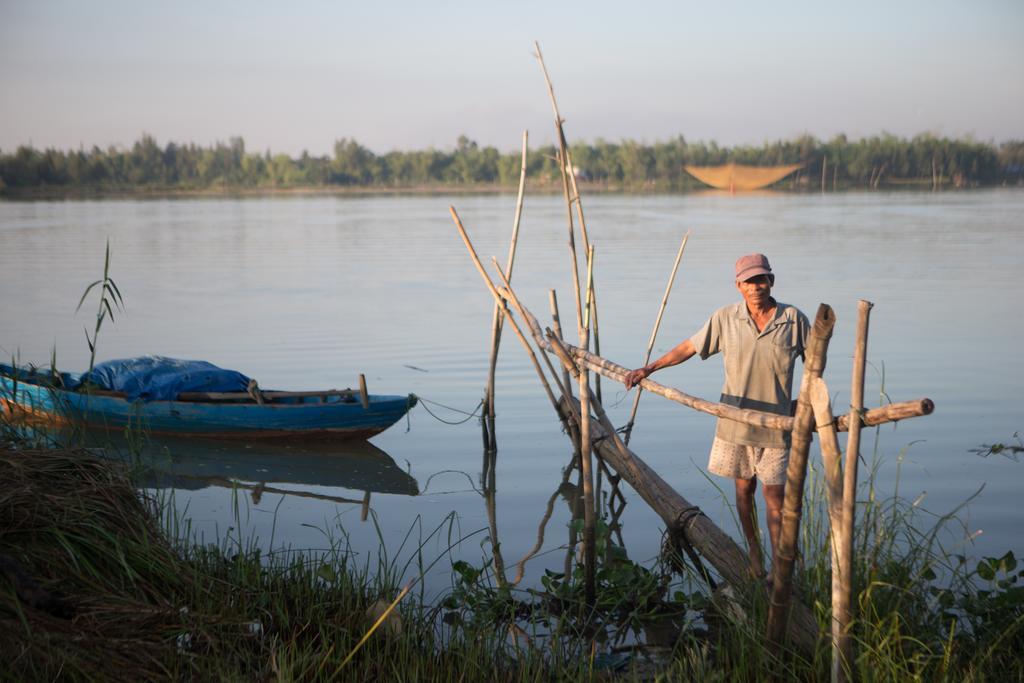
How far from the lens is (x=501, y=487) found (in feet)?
20.0

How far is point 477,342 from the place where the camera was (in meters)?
10.9

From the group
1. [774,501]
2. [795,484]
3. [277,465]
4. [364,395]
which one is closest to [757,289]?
[774,501]

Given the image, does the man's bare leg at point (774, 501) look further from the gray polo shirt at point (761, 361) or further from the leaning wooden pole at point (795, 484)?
the leaning wooden pole at point (795, 484)

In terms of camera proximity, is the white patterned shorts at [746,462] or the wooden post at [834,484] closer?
the wooden post at [834,484]

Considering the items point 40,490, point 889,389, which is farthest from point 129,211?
point 40,490

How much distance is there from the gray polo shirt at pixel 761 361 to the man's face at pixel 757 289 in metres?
0.07

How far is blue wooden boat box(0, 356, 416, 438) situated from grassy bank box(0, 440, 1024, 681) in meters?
3.03

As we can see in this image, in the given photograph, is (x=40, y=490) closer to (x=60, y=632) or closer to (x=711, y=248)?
(x=60, y=632)

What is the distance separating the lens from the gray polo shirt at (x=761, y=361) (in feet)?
12.6

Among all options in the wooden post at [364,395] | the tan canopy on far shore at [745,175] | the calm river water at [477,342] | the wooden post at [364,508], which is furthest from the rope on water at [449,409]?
the tan canopy on far shore at [745,175]

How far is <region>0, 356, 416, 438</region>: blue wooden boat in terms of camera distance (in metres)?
6.90

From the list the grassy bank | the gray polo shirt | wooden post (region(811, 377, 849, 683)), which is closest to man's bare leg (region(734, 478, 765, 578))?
the gray polo shirt

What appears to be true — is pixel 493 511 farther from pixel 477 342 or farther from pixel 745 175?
pixel 745 175

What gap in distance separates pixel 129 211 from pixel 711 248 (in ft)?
89.9
